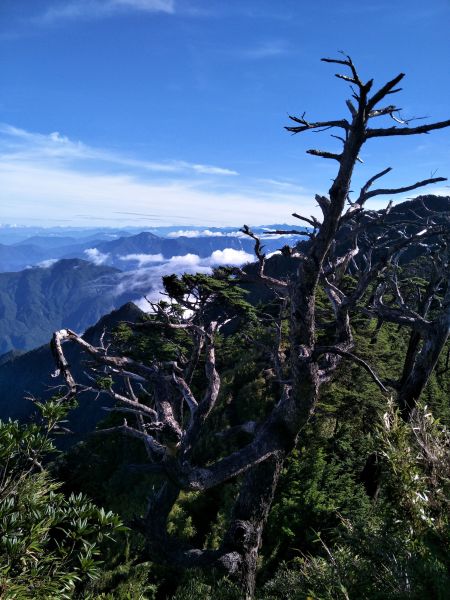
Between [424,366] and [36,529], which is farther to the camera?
[424,366]

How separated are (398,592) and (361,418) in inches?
519

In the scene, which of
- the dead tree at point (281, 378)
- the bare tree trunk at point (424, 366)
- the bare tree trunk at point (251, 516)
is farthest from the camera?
the bare tree trunk at point (424, 366)

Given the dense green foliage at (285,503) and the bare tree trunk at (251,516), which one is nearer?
the dense green foliage at (285,503)

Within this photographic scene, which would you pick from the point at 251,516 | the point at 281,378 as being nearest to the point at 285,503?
the point at 251,516

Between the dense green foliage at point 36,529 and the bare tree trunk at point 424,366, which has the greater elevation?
the bare tree trunk at point 424,366

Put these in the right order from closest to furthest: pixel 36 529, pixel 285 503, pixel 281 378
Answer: pixel 36 529, pixel 281 378, pixel 285 503

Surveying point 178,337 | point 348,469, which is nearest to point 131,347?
point 178,337

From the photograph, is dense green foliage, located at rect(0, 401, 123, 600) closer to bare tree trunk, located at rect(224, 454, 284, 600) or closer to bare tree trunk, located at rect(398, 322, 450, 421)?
bare tree trunk, located at rect(224, 454, 284, 600)

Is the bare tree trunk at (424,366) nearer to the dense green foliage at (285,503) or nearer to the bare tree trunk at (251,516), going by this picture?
the dense green foliage at (285,503)

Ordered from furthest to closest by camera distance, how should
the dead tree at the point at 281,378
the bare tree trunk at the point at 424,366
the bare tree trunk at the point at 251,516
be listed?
the bare tree trunk at the point at 424,366, the bare tree trunk at the point at 251,516, the dead tree at the point at 281,378

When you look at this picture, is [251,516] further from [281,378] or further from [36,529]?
[36,529]

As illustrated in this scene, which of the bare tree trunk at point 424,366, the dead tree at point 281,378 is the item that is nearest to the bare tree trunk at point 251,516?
the dead tree at point 281,378

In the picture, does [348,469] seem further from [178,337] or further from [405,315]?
[178,337]

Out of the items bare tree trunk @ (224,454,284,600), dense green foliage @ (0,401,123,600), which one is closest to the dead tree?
bare tree trunk @ (224,454,284,600)
